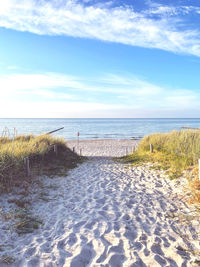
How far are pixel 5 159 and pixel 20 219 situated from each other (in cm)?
287

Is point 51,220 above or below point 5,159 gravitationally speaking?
below

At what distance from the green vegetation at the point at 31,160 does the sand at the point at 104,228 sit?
2.51 ft

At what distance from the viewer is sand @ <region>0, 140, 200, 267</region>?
10.7 feet

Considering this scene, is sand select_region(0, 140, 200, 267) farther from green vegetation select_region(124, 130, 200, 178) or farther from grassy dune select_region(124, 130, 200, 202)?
green vegetation select_region(124, 130, 200, 178)

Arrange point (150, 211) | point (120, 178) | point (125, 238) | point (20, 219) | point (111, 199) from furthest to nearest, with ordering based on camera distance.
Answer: point (120, 178)
point (111, 199)
point (150, 211)
point (20, 219)
point (125, 238)

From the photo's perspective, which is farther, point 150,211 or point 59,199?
point 59,199

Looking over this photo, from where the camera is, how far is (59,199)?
603cm

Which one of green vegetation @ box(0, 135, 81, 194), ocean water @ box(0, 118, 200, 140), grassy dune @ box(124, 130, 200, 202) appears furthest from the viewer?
ocean water @ box(0, 118, 200, 140)

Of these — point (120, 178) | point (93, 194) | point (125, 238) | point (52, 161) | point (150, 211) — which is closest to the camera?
point (125, 238)

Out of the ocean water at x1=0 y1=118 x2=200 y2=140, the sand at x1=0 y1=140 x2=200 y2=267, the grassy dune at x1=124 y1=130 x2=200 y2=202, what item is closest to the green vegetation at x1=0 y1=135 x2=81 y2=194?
the sand at x1=0 y1=140 x2=200 y2=267

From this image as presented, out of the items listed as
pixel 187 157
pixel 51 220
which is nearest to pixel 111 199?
pixel 51 220

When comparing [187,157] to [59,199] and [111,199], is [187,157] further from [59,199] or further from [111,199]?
[59,199]

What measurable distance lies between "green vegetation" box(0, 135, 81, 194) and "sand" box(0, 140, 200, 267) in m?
0.76

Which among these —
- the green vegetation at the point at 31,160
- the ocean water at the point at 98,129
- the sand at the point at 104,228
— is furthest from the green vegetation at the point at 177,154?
the green vegetation at the point at 31,160
